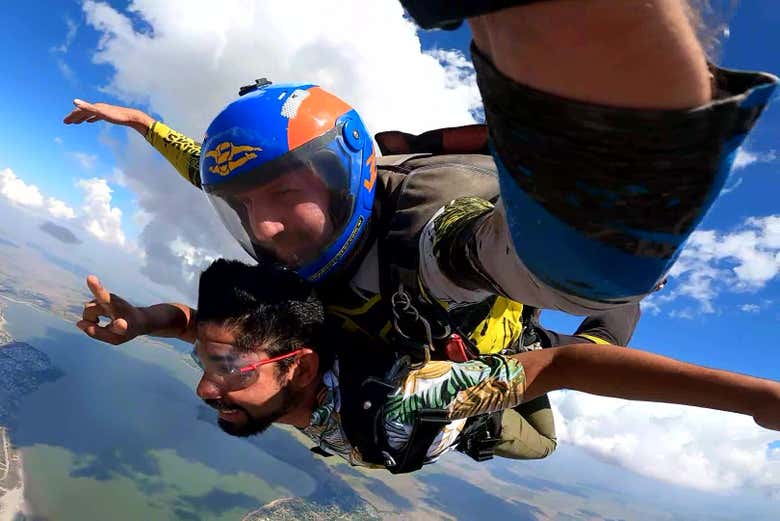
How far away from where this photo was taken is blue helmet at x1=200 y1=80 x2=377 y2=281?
63.4 inches

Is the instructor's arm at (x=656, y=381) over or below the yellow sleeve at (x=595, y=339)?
below

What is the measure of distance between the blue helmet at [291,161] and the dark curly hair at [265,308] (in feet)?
0.42

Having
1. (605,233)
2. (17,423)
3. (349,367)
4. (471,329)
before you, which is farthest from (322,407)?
(17,423)

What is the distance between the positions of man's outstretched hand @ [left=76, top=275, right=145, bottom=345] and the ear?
2.04 feet

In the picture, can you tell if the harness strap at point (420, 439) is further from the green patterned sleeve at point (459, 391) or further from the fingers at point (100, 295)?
the fingers at point (100, 295)

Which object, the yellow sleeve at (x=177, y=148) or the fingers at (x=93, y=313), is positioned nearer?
the fingers at (x=93, y=313)

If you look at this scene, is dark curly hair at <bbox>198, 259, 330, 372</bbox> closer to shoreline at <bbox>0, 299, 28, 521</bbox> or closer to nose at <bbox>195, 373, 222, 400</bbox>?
nose at <bbox>195, 373, 222, 400</bbox>

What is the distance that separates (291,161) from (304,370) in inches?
33.9

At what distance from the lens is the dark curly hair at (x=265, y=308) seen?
1825mm

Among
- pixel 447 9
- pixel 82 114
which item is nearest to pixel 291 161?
pixel 447 9

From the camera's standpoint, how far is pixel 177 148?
→ 2.56m

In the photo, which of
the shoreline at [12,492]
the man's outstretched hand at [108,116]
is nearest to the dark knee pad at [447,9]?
the man's outstretched hand at [108,116]

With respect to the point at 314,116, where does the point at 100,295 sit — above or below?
below

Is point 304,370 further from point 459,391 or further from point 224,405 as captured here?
point 459,391
